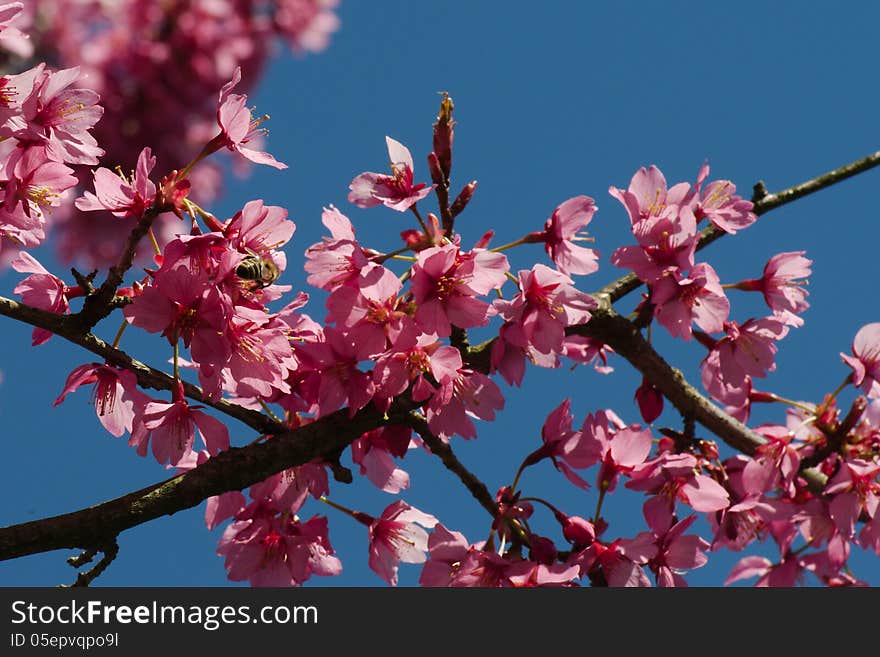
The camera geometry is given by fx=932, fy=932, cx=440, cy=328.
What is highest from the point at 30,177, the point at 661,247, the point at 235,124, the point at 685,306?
the point at 235,124

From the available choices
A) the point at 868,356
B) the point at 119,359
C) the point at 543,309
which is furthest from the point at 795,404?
the point at 119,359

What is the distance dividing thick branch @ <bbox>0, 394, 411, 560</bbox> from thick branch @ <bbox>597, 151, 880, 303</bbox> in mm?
725

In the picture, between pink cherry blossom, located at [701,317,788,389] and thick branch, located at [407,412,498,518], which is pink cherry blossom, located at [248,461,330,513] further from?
pink cherry blossom, located at [701,317,788,389]

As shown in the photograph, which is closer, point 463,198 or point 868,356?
point 463,198

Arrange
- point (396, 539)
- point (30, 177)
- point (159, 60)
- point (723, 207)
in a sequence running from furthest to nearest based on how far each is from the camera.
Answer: point (159, 60) < point (396, 539) < point (723, 207) < point (30, 177)

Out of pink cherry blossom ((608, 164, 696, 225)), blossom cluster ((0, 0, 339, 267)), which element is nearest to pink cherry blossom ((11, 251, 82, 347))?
pink cherry blossom ((608, 164, 696, 225))

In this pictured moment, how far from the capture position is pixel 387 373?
6.94 ft

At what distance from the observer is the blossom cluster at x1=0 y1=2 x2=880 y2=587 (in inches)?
82.8

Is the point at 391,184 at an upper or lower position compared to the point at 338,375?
upper

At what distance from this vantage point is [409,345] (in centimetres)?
210

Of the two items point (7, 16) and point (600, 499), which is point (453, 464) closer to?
point (600, 499)

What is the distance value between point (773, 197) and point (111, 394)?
1.90 m

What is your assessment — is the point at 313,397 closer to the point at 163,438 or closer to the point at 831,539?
the point at 163,438
